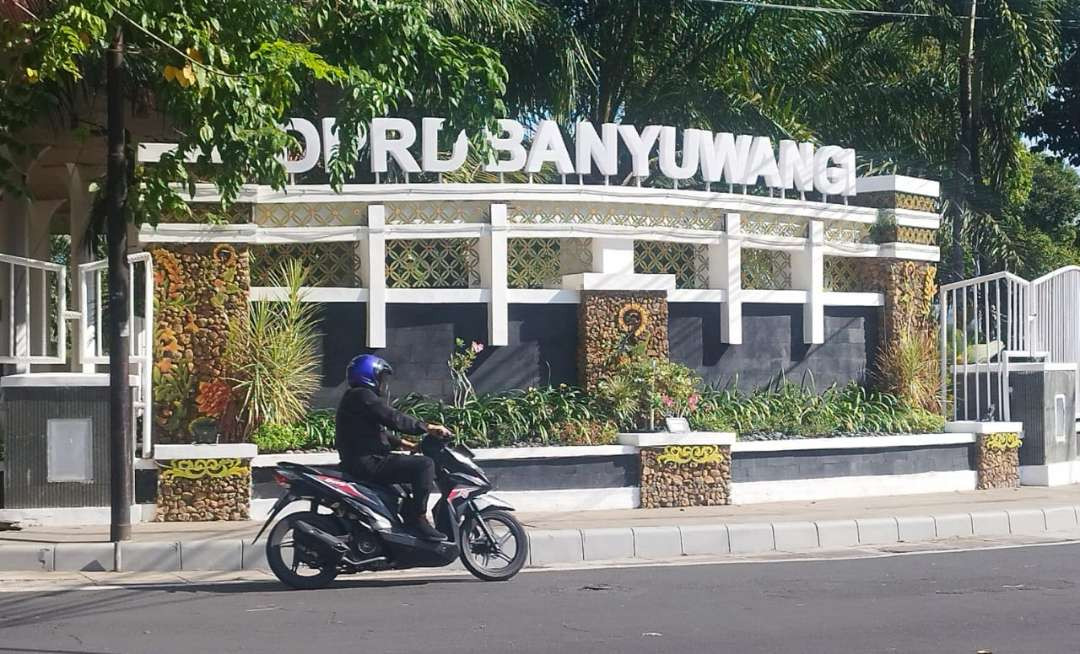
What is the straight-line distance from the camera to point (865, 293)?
16688mm

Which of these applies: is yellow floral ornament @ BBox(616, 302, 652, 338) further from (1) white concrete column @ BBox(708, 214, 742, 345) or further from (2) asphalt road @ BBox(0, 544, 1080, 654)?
(2) asphalt road @ BBox(0, 544, 1080, 654)

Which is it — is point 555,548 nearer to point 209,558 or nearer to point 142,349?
point 209,558

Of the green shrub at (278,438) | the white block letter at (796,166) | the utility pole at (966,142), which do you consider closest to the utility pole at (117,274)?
the green shrub at (278,438)

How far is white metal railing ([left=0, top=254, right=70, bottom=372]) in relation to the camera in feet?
42.3

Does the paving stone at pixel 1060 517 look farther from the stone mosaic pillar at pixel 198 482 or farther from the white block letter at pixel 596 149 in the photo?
the stone mosaic pillar at pixel 198 482

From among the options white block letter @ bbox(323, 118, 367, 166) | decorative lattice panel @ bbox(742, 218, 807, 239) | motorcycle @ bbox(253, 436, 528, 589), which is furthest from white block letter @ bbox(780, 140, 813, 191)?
motorcycle @ bbox(253, 436, 528, 589)

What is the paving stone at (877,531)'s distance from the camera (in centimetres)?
1265

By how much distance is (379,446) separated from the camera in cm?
991

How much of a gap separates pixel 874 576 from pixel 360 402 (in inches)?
153

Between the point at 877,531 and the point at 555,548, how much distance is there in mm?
3142

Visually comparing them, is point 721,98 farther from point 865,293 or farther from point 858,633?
point 858,633

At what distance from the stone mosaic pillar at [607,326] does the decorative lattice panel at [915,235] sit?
3.66m

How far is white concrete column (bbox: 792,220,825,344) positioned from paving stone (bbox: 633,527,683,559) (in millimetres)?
4891

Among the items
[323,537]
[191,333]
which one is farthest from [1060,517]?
[191,333]
